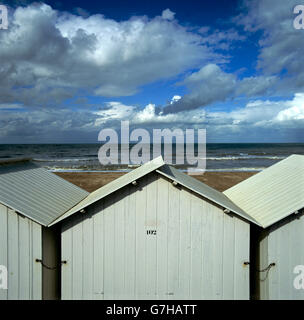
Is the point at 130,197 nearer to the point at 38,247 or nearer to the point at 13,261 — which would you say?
the point at 38,247

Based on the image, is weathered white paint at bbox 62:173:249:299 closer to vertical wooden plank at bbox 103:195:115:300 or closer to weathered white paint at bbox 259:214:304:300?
vertical wooden plank at bbox 103:195:115:300

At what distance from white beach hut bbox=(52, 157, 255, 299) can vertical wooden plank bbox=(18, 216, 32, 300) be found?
2.98 ft

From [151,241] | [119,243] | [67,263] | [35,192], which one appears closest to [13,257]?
[67,263]

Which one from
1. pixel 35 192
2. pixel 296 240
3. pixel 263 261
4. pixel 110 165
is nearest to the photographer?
pixel 296 240

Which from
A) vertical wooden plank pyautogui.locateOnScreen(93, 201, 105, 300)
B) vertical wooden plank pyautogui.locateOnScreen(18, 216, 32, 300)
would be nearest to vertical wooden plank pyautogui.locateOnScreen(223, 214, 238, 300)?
vertical wooden plank pyautogui.locateOnScreen(93, 201, 105, 300)

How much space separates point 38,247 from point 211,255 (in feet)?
15.7

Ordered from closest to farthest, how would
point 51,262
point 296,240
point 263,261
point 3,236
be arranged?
point 3,236
point 296,240
point 263,261
point 51,262

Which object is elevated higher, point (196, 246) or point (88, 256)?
point (196, 246)

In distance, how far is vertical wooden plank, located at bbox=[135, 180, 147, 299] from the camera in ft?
20.7

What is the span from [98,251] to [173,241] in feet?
7.07

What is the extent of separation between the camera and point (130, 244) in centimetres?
636

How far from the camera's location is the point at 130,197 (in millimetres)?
6316

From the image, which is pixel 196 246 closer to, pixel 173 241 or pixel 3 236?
pixel 173 241
